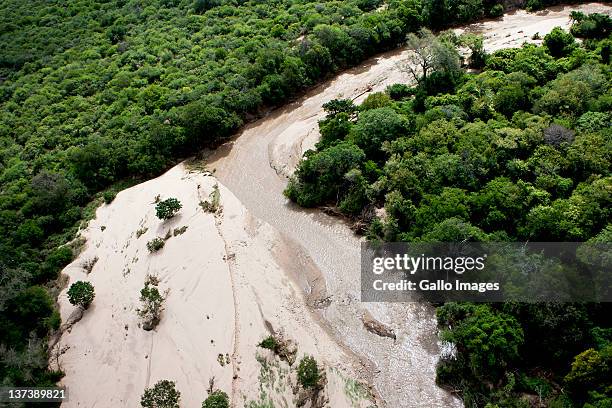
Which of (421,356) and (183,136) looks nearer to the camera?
(421,356)

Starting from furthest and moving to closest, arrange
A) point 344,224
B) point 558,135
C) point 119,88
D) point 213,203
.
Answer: point 119,88
point 213,203
point 344,224
point 558,135

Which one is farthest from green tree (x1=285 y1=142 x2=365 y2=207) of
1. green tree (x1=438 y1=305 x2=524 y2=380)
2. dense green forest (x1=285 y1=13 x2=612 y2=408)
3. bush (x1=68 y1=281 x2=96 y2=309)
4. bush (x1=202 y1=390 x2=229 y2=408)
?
bush (x1=202 y1=390 x2=229 y2=408)

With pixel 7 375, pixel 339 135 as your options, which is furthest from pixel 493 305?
pixel 7 375

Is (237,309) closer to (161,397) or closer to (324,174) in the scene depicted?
(161,397)

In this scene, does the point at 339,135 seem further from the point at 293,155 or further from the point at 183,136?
the point at 183,136

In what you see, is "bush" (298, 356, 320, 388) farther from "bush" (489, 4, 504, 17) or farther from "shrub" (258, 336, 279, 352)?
"bush" (489, 4, 504, 17)

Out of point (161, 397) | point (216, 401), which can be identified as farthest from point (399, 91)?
point (161, 397)

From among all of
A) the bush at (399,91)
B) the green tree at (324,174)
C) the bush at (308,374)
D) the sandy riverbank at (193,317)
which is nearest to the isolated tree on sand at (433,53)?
the bush at (399,91)
